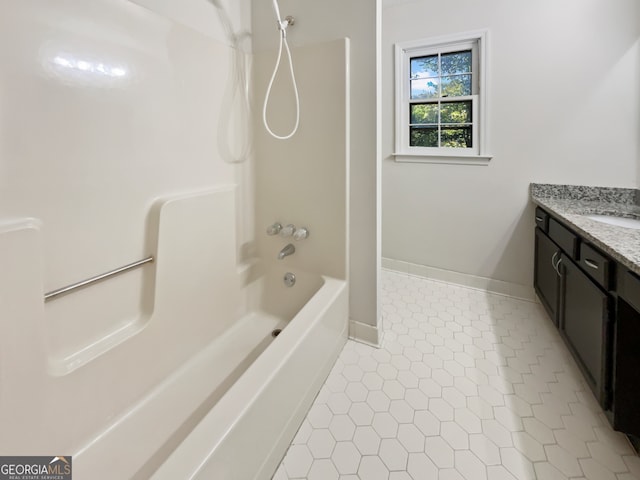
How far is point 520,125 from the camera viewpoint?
8.03 ft

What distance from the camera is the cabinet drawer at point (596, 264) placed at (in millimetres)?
1377

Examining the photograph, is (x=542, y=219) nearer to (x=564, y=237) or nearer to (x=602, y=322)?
(x=564, y=237)

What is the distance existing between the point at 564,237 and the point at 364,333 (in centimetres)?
129

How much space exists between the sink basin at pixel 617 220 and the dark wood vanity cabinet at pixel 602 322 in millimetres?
179

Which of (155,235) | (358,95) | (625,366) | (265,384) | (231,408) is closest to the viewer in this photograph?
(231,408)

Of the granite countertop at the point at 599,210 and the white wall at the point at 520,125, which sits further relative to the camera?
the white wall at the point at 520,125

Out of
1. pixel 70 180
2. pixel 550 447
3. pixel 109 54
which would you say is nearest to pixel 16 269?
pixel 70 180

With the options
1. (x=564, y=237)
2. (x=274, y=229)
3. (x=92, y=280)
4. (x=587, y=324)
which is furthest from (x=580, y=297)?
(x=92, y=280)

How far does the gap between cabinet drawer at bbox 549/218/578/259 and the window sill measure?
740mm

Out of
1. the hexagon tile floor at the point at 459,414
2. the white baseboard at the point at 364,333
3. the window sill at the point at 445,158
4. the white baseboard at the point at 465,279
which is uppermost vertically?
the window sill at the point at 445,158

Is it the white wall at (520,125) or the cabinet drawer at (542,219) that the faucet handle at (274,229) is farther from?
the cabinet drawer at (542,219)

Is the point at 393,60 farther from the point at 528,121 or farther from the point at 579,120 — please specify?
the point at 579,120

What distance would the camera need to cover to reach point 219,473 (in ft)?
3.13

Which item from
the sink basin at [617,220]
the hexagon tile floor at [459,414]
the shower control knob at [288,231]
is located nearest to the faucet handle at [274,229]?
the shower control knob at [288,231]
